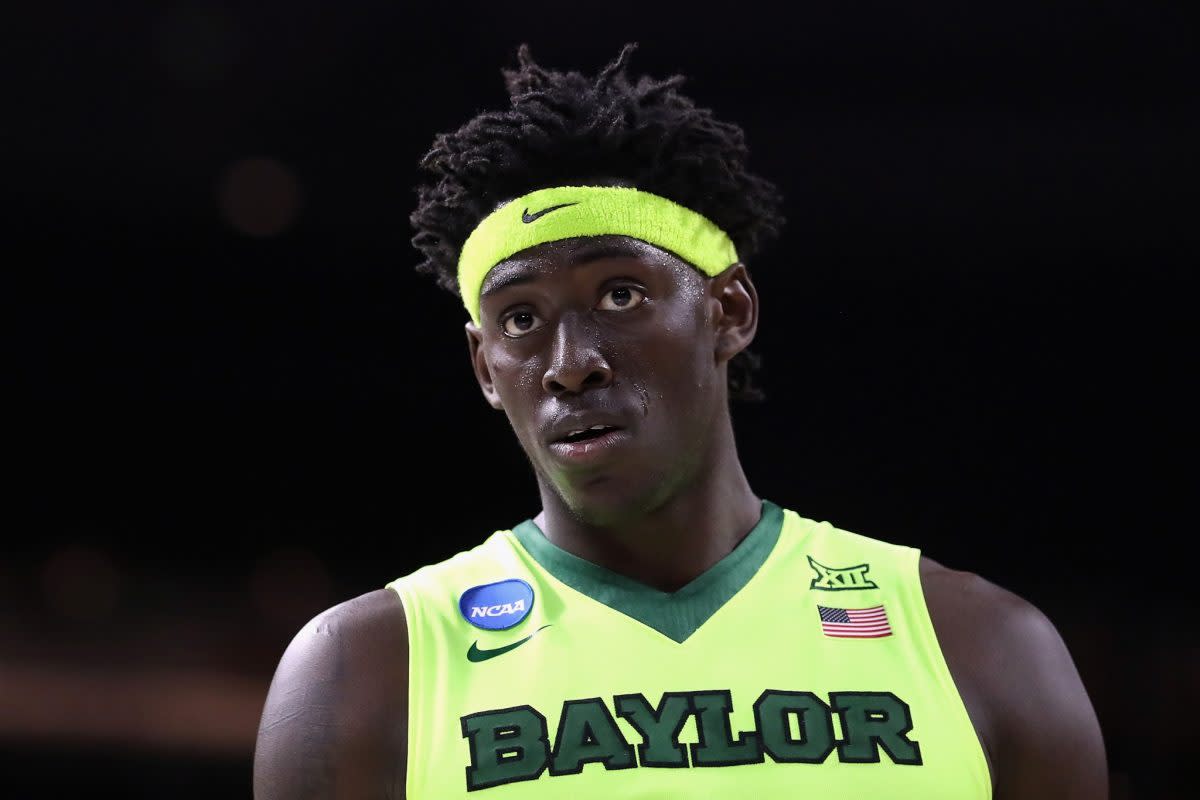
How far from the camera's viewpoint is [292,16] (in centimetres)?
435

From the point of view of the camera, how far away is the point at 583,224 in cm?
241

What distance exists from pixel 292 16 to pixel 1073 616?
11.4ft

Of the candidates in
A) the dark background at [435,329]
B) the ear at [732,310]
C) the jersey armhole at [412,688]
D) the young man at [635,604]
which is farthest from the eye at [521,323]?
the dark background at [435,329]

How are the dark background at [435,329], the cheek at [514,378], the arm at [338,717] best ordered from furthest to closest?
the dark background at [435,329], the cheek at [514,378], the arm at [338,717]

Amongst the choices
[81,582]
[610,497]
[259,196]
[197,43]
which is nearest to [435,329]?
[259,196]

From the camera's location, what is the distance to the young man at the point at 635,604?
2.14 m

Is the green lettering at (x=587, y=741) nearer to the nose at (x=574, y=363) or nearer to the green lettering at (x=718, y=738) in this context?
the green lettering at (x=718, y=738)

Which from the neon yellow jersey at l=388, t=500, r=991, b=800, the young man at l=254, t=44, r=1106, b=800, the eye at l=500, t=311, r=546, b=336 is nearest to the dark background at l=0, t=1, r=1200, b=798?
the young man at l=254, t=44, r=1106, b=800

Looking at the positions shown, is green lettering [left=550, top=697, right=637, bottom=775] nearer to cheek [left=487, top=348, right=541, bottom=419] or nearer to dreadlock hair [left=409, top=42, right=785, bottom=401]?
cheek [left=487, top=348, right=541, bottom=419]

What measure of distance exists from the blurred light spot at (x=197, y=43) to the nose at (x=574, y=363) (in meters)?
2.46

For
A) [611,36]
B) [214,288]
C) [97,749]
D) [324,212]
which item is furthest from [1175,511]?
[97,749]

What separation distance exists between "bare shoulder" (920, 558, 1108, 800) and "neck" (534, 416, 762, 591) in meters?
0.37

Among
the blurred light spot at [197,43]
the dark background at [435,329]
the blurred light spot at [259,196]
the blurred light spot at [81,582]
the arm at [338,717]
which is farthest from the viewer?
the blurred light spot at [81,582]

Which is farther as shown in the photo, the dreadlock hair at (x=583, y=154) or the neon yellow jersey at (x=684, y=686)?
the dreadlock hair at (x=583, y=154)
